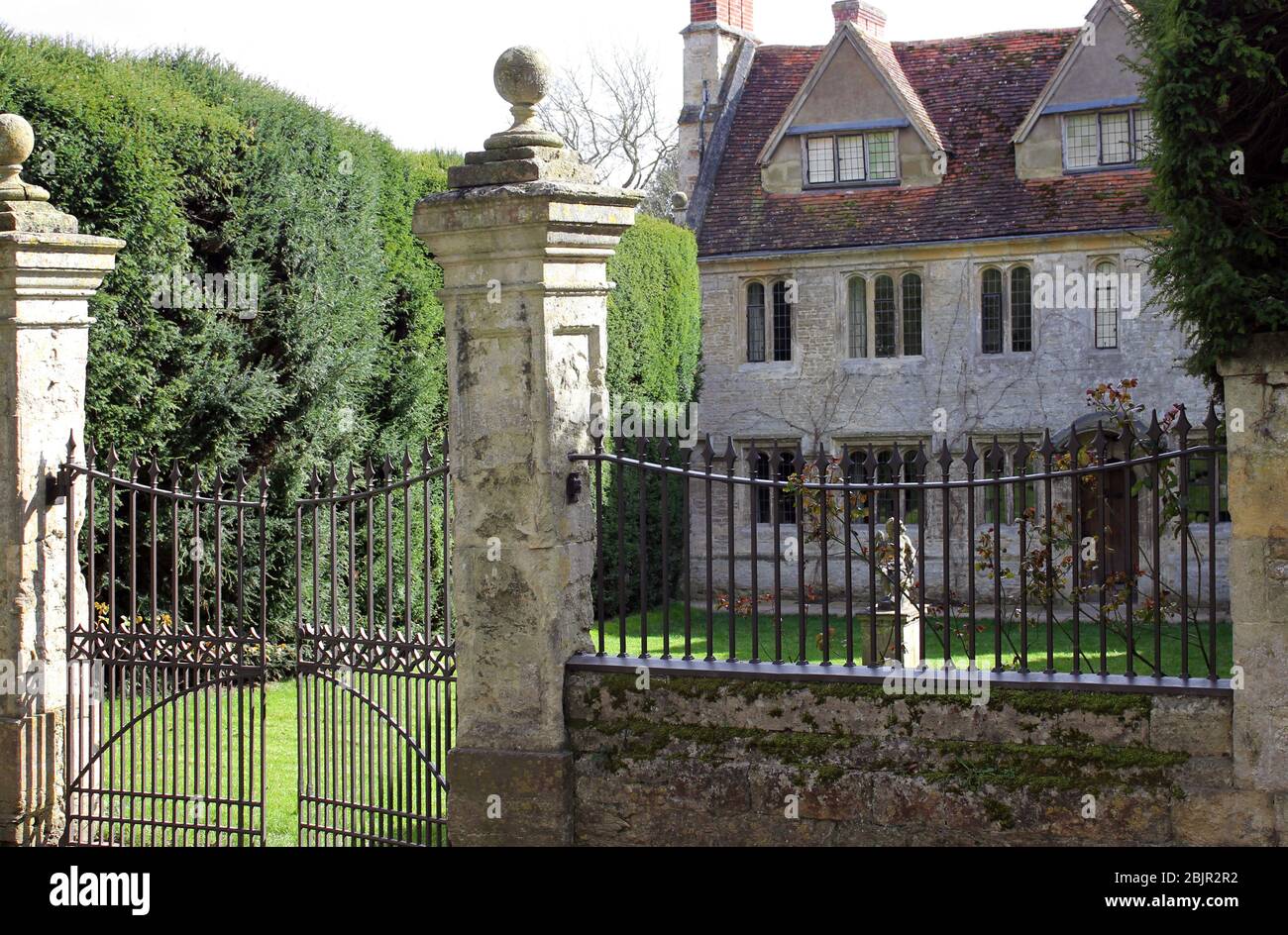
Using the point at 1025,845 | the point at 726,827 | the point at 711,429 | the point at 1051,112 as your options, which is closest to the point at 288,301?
the point at 726,827

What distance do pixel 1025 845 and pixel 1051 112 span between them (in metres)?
17.0

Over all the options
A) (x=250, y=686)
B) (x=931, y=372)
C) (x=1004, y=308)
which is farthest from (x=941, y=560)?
(x=250, y=686)

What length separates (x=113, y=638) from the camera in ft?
24.0

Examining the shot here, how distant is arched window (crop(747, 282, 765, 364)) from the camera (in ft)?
71.6

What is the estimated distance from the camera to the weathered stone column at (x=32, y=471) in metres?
7.19

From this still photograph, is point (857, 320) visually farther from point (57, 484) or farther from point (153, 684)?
point (153, 684)

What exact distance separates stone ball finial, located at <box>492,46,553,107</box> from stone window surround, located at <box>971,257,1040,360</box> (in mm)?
15325

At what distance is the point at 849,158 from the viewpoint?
21750 millimetres

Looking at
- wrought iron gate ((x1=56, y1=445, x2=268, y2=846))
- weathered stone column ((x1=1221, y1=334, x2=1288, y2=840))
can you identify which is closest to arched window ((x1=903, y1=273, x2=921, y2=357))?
wrought iron gate ((x1=56, y1=445, x2=268, y2=846))

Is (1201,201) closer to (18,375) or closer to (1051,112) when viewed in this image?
(18,375)

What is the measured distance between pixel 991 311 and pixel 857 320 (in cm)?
190

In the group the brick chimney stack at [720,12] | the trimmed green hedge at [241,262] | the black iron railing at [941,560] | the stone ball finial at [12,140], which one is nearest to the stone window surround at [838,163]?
the brick chimney stack at [720,12]

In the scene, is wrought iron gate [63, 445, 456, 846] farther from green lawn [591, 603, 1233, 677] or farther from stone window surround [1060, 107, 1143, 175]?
stone window surround [1060, 107, 1143, 175]

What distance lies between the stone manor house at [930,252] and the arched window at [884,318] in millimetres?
29
